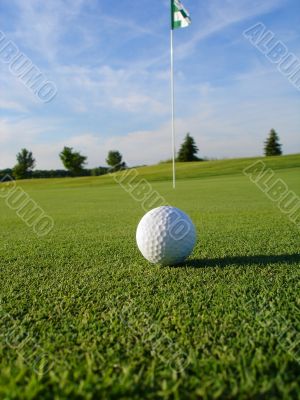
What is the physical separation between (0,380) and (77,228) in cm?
467

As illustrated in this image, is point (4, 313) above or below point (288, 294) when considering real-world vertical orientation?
above

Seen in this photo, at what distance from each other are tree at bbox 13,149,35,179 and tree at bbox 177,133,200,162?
31944 millimetres

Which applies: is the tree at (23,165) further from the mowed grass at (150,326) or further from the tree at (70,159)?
the mowed grass at (150,326)

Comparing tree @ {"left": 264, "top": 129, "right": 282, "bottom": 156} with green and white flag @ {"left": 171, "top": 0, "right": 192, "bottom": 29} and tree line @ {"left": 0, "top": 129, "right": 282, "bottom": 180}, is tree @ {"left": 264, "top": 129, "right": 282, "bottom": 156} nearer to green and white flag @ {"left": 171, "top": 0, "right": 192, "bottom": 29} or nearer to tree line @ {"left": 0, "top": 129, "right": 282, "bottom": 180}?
tree line @ {"left": 0, "top": 129, "right": 282, "bottom": 180}

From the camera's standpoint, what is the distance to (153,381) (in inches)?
54.2

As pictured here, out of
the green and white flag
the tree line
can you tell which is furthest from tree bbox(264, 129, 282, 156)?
the green and white flag

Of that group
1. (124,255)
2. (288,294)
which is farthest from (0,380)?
(124,255)

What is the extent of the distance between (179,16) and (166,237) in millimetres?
21242

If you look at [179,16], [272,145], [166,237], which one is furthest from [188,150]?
[166,237]

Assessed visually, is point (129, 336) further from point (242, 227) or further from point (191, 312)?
point (242, 227)

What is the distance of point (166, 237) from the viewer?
3107 millimetres

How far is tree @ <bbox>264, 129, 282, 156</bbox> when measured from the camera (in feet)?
228

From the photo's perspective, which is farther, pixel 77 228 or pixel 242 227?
pixel 77 228

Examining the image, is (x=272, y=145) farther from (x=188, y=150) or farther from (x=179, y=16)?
(x=179, y=16)
